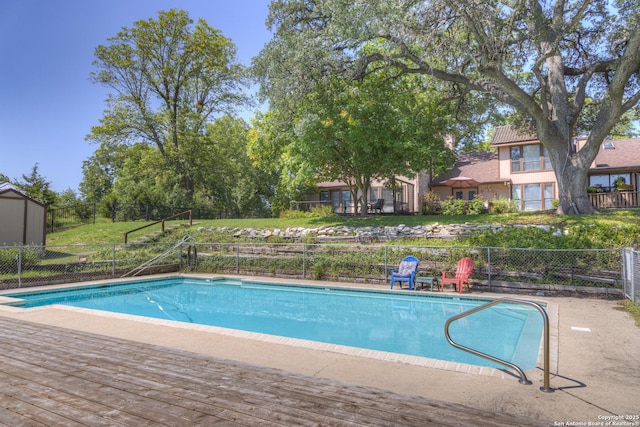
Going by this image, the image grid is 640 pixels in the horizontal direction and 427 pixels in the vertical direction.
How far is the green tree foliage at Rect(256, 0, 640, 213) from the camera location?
12383mm

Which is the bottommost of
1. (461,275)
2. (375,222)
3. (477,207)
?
(461,275)

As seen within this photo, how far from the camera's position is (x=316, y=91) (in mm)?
16344

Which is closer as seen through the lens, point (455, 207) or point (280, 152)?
point (455, 207)

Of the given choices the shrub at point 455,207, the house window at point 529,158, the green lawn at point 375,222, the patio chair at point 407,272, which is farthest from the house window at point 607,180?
the patio chair at point 407,272

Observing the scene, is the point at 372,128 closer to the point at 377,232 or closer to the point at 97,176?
the point at 377,232

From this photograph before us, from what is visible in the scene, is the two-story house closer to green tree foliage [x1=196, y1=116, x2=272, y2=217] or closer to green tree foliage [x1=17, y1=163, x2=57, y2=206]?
green tree foliage [x1=196, y1=116, x2=272, y2=217]

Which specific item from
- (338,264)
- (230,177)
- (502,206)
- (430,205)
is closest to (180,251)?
(338,264)

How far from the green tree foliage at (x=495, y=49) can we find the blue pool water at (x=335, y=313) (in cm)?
767

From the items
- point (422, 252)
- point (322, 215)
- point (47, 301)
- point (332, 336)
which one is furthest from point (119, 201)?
point (332, 336)

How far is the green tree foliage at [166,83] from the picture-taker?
28.8 m

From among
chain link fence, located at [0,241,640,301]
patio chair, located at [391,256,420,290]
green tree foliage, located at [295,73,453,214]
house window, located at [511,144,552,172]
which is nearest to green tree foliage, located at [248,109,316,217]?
green tree foliage, located at [295,73,453,214]

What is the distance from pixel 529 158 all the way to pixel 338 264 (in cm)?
1818

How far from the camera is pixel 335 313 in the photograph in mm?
10094

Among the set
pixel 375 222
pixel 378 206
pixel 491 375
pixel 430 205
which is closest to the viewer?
pixel 491 375
